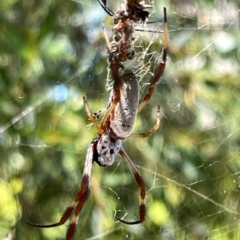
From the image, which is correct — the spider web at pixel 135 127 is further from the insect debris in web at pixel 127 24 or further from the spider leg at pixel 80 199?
the insect debris in web at pixel 127 24

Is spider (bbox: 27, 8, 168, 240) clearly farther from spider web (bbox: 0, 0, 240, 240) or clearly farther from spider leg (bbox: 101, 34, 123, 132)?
spider web (bbox: 0, 0, 240, 240)

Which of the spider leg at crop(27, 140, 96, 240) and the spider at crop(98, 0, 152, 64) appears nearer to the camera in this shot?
the spider at crop(98, 0, 152, 64)

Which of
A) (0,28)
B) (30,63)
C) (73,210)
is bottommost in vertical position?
(73,210)

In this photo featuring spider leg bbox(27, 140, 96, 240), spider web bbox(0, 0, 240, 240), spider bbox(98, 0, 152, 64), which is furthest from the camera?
spider web bbox(0, 0, 240, 240)

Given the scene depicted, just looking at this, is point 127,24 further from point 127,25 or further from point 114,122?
point 114,122

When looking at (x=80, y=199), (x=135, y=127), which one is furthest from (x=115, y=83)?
(x=135, y=127)

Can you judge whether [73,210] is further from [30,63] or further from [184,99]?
[184,99]

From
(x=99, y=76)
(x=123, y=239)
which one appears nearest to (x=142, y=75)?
(x=99, y=76)

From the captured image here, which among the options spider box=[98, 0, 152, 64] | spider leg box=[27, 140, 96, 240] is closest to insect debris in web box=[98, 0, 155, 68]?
spider box=[98, 0, 152, 64]
